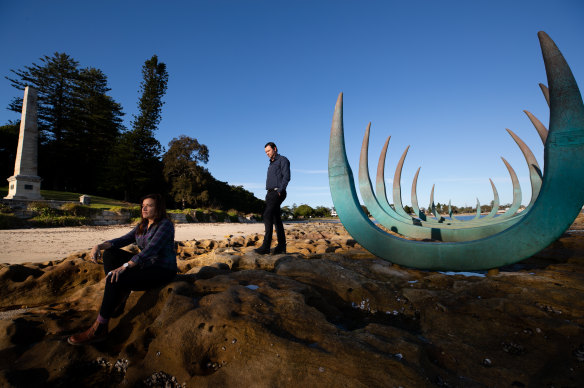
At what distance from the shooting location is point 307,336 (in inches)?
52.4

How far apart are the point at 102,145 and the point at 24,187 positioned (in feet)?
50.3

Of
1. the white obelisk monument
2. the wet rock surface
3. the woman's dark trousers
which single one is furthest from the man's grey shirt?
the white obelisk monument

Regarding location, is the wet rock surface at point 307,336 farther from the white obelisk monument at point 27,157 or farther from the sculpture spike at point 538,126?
the white obelisk monument at point 27,157

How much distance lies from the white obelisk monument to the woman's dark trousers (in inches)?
701

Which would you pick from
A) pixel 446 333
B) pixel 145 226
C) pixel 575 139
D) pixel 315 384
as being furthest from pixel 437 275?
pixel 145 226

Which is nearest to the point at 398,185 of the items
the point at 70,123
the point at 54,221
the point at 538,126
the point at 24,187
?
the point at 538,126

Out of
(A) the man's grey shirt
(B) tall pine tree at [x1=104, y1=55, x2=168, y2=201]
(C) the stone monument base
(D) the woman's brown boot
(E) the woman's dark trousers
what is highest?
(B) tall pine tree at [x1=104, y1=55, x2=168, y2=201]

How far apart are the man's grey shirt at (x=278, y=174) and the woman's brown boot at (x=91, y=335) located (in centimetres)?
266

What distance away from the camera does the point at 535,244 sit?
186 centimetres

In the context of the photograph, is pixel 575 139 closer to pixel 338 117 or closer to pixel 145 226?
pixel 338 117

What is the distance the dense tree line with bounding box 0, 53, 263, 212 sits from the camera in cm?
2375

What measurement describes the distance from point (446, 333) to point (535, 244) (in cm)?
100

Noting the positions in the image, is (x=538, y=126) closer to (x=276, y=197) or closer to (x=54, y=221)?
(x=276, y=197)

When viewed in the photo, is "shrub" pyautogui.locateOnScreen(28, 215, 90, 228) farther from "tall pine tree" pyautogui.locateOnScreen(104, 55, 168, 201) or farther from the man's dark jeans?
"tall pine tree" pyautogui.locateOnScreen(104, 55, 168, 201)
